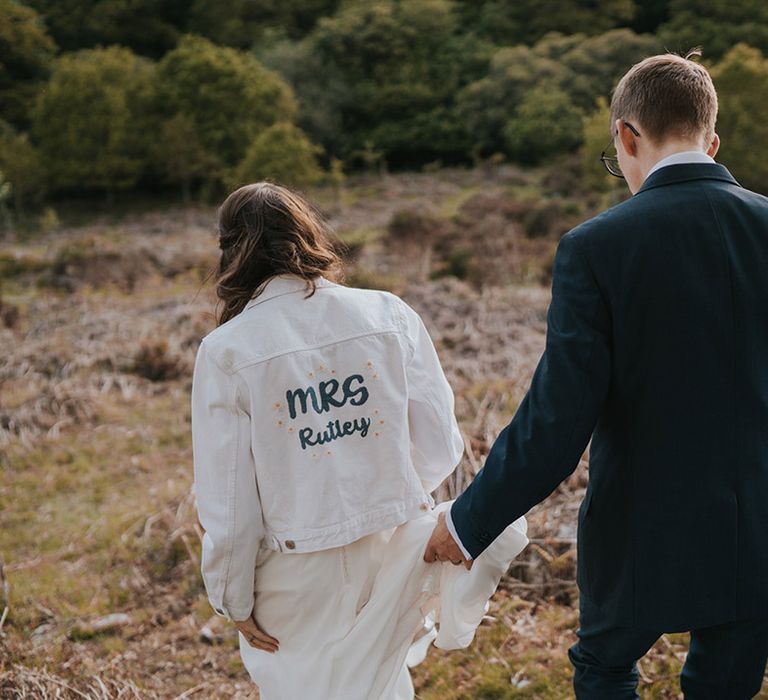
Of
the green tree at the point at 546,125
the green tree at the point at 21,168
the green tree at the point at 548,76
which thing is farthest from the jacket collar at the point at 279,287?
the green tree at the point at 548,76

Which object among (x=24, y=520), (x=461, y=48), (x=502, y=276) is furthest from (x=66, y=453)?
(x=461, y=48)

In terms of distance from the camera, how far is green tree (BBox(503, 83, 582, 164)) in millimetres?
27234

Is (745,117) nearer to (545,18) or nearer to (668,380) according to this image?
(668,380)

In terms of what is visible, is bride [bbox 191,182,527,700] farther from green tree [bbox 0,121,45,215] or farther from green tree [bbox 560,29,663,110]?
green tree [bbox 560,29,663,110]

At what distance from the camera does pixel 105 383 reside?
7.11 meters

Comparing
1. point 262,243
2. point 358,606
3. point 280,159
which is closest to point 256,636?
point 358,606

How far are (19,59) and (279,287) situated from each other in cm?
3568

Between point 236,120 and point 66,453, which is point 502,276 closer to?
point 66,453

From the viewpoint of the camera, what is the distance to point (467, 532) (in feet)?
5.53

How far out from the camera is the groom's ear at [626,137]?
158cm

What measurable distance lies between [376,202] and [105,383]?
1724 centimetres

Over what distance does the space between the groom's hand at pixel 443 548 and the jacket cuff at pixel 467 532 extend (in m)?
0.04

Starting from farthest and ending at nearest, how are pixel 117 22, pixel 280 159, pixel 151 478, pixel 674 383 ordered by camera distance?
pixel 117 22 → pixel 280 159 → pixel 151 478 → pixel 674 383

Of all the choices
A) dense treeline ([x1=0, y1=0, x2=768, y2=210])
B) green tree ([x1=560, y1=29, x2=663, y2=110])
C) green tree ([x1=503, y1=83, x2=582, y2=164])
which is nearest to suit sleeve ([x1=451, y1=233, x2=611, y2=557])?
dense treeline ([x1=0, y1=0, x2=768, y2=210])
